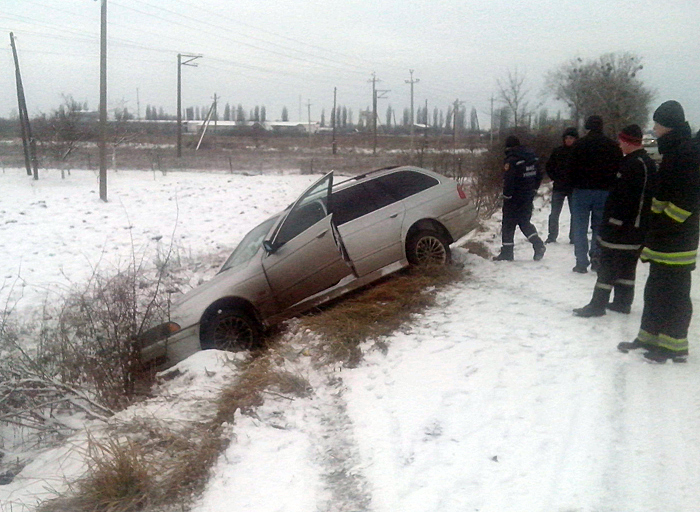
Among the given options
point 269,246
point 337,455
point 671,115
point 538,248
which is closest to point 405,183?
point 538,248

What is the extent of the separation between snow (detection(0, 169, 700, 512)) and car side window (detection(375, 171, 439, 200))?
62.5 inches

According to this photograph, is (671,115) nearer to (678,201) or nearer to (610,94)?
(678,201)

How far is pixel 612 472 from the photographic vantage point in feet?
11.4

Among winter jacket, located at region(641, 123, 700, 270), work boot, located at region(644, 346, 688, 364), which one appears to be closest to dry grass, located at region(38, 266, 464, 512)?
work boot, located at region(644, 346, 688, 364)

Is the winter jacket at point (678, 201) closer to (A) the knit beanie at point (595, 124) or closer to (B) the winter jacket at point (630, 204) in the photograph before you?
(B) the winter jacket at point (630, 204)

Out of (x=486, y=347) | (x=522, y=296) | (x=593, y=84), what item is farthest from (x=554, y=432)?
(x=593, y=84)

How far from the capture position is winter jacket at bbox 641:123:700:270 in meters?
4.78

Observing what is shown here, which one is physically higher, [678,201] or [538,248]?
[678,201]

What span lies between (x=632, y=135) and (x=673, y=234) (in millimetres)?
1429

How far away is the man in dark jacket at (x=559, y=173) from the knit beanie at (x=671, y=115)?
4640 mm

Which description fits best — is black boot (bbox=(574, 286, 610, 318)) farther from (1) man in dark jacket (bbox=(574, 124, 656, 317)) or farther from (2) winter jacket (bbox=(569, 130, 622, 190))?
(2) winter jacket (bbox=(569, 130, 622, 190))

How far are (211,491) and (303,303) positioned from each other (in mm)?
3689

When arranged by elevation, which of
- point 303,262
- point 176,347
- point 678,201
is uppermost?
point 678,201

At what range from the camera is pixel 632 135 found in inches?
233
